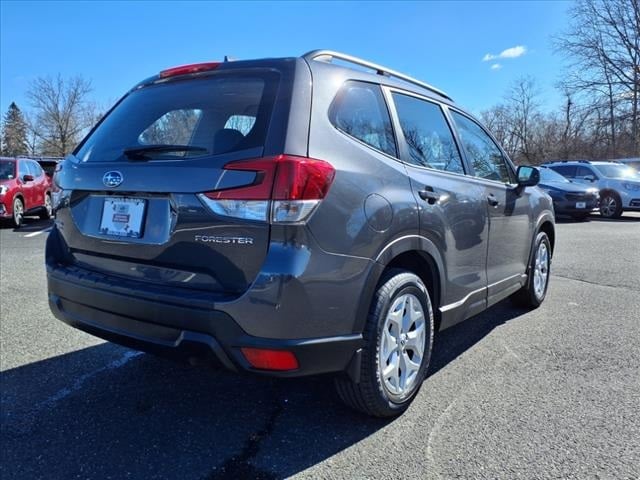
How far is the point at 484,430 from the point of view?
271cm

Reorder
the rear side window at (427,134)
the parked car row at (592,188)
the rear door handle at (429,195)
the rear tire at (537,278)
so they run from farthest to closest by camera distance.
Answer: the parked car row at (592,188)
the rear tire at (537,278)
the rear side window at (427,134)
the rear door handle at (429,195)

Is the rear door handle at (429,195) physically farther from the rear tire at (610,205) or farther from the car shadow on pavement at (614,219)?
the rear tire at (610,205)

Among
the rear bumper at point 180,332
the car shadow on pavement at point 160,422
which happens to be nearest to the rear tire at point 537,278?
the car shadow on pavement at point 160,422

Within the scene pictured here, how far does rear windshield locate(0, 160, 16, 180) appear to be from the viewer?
12.1m

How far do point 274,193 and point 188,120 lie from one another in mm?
849

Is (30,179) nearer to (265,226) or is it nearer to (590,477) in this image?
(265,226)

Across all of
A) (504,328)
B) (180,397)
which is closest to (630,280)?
(504,328)

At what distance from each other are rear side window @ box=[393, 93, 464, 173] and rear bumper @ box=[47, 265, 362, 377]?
4.21 feet

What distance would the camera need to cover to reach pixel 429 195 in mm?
2980

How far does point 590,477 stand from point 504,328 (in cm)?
224

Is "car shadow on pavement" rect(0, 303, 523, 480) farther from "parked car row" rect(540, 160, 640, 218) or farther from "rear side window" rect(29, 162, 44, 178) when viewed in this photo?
"parked car row" rect(540, 160, 640, 218)

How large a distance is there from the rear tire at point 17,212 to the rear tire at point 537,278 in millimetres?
11282

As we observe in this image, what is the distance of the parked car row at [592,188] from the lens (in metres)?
14.1

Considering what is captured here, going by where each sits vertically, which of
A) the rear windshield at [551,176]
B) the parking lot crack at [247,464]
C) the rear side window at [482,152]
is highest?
the rear windshield at [551,176]
